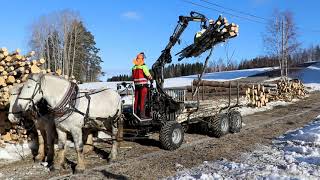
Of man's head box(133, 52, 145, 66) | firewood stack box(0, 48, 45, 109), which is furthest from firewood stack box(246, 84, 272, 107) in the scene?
firewood stack box(0, 48, 45, 109)

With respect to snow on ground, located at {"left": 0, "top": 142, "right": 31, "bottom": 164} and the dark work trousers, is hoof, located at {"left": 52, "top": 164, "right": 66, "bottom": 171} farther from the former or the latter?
the dark work trousers

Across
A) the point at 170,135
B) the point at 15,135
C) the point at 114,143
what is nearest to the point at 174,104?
the point at 170,135

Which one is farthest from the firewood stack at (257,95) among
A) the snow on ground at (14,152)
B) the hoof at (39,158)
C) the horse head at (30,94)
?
the horse head at (30,94)

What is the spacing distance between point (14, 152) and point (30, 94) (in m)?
2.50

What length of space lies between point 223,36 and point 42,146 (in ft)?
17.6

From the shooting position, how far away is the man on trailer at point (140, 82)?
33.9 feet

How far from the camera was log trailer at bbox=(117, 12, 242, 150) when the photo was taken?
10.7 metres

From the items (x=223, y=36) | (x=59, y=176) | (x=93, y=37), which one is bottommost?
(x=59, y=176)

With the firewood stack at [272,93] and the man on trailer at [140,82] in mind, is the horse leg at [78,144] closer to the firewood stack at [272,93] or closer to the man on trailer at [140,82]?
the man on trailer at [140,82]

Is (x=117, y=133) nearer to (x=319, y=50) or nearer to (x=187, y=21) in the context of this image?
(x=187, y=21)

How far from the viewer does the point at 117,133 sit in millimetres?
10258

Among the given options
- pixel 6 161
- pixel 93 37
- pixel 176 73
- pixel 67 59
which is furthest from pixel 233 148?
pixel 176 73

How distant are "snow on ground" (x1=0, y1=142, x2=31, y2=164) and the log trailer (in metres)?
2.42

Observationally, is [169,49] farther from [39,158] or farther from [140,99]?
[39,158]
